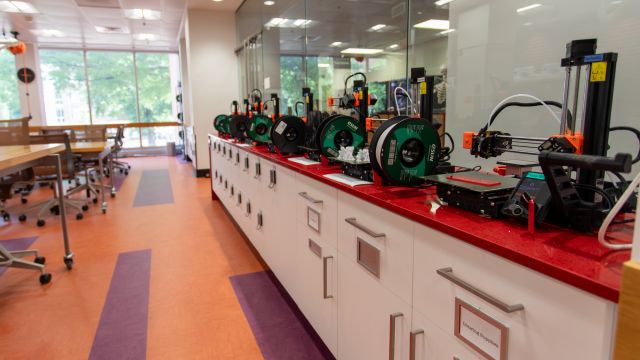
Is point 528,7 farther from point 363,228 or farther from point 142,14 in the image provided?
point 142,14

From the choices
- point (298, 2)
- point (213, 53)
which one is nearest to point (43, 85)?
point (213, 53)

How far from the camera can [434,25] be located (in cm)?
250

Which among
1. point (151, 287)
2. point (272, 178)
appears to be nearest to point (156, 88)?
point (151, 287)

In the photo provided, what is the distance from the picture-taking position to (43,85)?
10.8 meters

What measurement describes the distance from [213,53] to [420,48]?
5742 mm

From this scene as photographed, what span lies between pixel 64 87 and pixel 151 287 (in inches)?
423

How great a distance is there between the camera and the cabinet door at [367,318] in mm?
1311

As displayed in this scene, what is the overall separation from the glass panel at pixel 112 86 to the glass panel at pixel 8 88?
1.74 metres

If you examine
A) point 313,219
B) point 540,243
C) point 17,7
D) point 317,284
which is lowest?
point 317,284

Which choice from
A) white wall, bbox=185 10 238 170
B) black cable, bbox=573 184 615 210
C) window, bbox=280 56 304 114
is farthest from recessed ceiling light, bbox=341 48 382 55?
white wall, bbox=185 10 238 170

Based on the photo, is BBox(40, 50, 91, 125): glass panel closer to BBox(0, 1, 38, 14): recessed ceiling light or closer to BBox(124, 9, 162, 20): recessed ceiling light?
BBox(0, 1, 38, 14): recessed ceiling light

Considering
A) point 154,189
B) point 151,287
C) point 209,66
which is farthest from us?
point 209,66

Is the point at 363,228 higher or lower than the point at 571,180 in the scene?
lower

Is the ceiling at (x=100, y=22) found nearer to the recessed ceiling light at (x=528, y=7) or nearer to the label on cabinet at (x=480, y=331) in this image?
the recessed ceiling light at (x=528, y=7)
